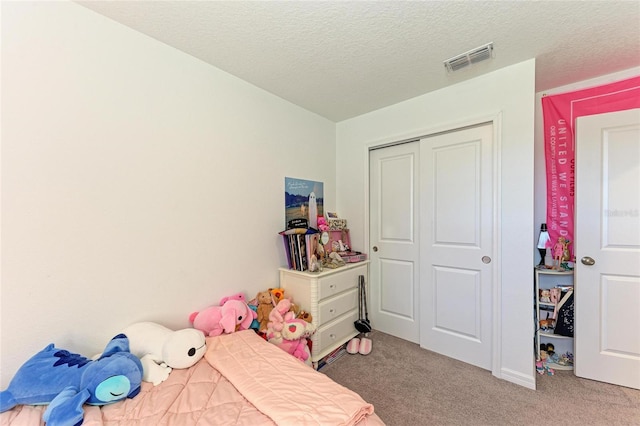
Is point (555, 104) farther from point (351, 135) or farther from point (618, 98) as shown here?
point (351, 135)

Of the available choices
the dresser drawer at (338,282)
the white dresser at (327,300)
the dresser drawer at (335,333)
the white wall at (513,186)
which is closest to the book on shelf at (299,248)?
the white dresser at (327,300)

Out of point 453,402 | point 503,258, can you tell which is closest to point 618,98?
point 503,258

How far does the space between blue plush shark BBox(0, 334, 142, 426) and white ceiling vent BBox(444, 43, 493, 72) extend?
9.03 feet

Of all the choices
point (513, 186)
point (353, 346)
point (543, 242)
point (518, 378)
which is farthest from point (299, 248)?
point (543, 242)

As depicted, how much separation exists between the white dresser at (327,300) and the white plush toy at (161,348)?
90 cm

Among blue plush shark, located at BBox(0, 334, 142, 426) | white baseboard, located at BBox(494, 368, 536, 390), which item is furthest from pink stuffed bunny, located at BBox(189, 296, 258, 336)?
white baseboard, located at BBox(494, 368, 536, 390)

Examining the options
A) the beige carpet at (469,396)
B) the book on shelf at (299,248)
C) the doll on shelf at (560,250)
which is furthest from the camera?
the book on shelf at (299,248)

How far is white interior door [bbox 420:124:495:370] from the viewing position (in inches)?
79.0

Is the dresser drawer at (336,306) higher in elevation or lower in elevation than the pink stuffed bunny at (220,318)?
lower

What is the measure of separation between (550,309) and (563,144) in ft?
4.89

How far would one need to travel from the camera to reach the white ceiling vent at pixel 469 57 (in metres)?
1.66

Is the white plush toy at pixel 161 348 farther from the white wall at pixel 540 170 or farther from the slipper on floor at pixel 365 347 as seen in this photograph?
the white wall at pixel 540 170

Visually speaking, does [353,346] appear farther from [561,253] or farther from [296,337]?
[561,253]

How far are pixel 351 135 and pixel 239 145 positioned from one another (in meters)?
1.42
